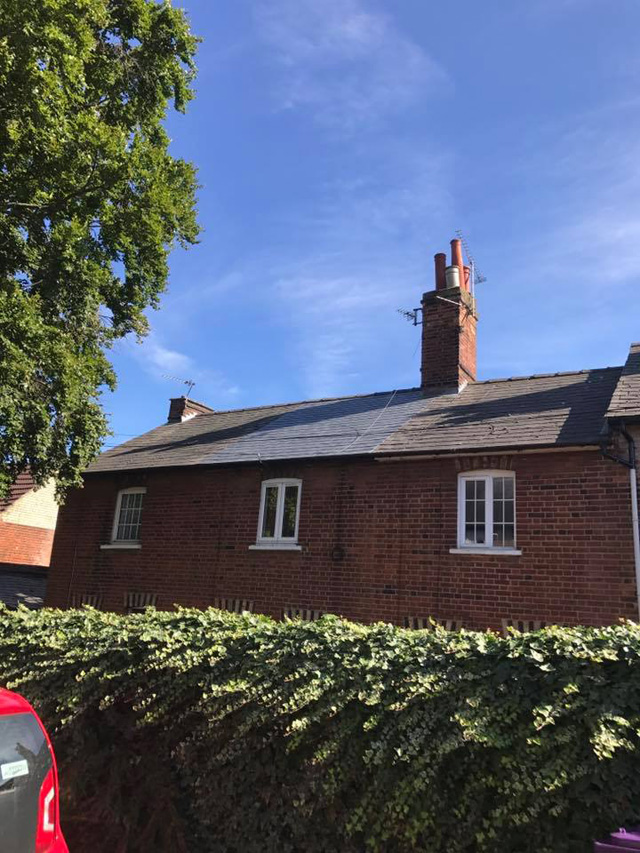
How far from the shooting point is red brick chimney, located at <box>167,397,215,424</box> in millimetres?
20031

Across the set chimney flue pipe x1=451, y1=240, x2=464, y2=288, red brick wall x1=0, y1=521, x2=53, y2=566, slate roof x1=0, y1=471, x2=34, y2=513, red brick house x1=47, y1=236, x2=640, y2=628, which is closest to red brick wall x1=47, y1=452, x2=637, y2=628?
red brick house x1=47, y1=236, x2=640, y2=628

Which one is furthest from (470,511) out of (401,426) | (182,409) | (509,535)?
(182,409)

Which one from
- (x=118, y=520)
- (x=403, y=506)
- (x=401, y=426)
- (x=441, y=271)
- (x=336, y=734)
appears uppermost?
(x=441, y=271)

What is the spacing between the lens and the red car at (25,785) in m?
2.98

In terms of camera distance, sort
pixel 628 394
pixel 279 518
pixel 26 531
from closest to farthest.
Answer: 1. pixel 628 394
2. pixel 279 518
3. pixel 26 531

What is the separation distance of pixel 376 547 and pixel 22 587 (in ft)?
41.7

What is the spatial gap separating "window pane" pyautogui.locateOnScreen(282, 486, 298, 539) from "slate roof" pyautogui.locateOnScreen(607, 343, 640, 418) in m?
6.34

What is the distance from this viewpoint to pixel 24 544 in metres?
24.2

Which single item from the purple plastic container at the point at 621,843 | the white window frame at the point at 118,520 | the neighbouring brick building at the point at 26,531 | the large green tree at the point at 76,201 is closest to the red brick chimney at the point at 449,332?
the large green tree at the point at 76,201

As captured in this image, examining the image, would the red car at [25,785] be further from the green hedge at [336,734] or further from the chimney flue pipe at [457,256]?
the chimney flue pipe at [457,256]

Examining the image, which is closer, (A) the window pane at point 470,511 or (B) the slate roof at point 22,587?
(A) the window pane at point 470,511

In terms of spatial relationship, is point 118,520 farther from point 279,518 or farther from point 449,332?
point 449,332

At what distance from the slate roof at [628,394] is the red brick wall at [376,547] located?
2.77 ft

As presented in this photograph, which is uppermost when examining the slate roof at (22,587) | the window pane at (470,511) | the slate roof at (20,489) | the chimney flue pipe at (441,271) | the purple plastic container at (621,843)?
the chimney flue pipe at (441,271)
